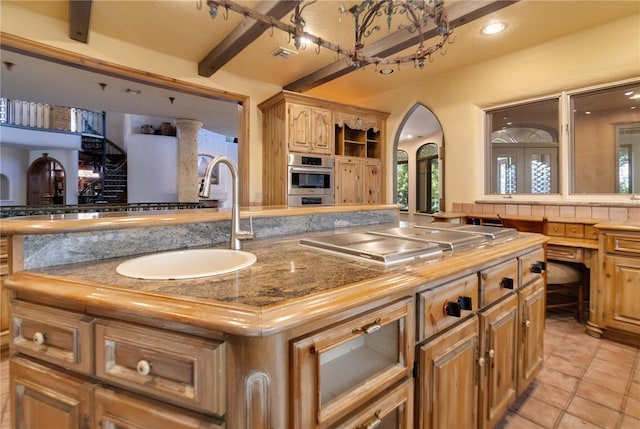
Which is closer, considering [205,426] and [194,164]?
[205,426]

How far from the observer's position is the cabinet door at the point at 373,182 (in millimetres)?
4227

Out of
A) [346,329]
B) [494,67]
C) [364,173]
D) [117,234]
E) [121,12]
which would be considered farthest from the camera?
[364,173]

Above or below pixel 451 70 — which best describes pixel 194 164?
below

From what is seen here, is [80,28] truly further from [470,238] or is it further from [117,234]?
[470,238]

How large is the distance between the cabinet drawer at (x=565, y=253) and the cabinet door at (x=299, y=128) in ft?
8.61

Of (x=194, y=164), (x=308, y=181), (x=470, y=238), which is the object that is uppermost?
(x=194, y=164)

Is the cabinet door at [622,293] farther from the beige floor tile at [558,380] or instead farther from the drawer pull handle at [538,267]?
the drawer pull handle at [538,267]

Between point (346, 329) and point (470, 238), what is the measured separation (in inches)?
35.5

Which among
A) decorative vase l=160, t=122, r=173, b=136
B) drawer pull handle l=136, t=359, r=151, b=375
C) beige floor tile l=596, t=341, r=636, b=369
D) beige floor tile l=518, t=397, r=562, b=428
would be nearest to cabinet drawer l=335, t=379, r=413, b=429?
drawer pull handle l=136, t=359, r=151, b=375

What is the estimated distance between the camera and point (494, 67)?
130 inches

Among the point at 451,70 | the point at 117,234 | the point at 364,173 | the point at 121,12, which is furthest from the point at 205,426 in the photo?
the point at 451,70

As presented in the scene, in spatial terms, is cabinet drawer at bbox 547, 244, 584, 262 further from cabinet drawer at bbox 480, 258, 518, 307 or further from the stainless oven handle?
the stainless oven handle

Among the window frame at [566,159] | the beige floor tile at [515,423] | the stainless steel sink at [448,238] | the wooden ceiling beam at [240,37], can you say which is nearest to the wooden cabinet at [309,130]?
the wooden ceiling beam at [240,37]

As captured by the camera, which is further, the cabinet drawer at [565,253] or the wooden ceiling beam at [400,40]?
the cabinet drawer at [565,253]
